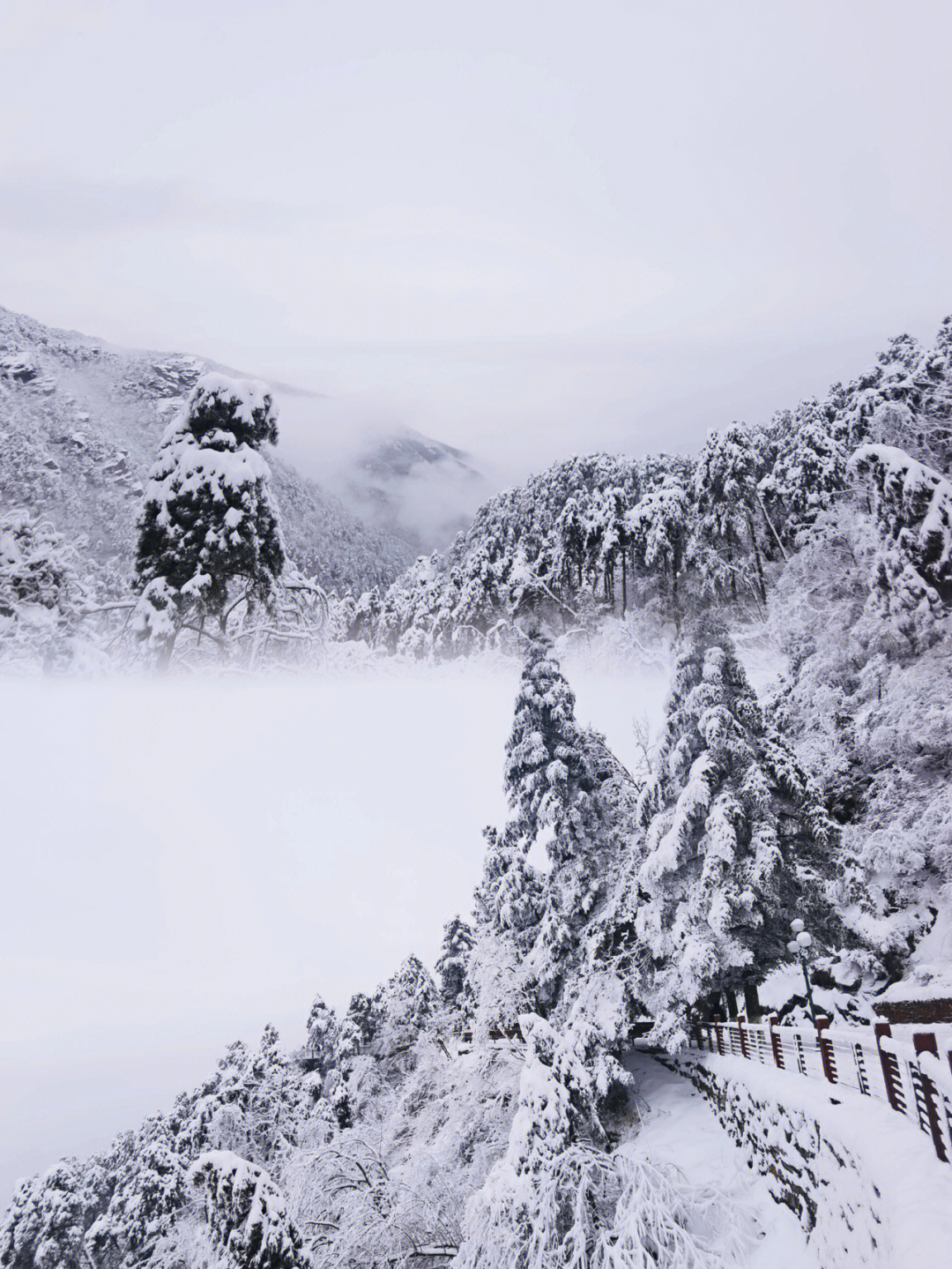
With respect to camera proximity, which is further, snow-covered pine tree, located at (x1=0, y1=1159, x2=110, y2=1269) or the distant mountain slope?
snow-covered pine tree, located at (x1=0, y1=1159, x2=110, y2=1269)

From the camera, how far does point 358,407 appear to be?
9367 millimetres

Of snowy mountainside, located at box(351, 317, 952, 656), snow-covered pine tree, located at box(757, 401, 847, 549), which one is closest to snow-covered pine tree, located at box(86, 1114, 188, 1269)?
snowy mountainside, located at box(351, 317, 952, 656)

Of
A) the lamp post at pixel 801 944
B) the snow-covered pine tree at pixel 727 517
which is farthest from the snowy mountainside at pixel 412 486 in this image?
the lamp post at pixel 801 944

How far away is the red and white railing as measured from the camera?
5422 millimetres

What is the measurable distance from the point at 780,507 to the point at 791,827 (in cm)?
676

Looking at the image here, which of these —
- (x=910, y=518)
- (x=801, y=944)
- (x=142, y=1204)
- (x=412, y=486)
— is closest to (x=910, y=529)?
(x=910, y=518)

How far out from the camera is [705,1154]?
1259 cm

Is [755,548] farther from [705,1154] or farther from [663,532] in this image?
[705,1154]

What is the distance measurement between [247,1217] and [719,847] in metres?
10.3

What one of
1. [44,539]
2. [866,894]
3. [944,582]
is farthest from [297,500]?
[866,894]

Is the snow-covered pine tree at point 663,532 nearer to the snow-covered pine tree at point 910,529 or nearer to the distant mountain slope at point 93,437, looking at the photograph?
the snow-covered pine tree at point 910,529

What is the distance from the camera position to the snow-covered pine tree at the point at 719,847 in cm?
1526

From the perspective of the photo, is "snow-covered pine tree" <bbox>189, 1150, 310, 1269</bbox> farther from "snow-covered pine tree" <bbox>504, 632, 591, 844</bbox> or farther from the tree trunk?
the tree trunk

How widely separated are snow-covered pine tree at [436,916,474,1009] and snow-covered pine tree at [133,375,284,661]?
28612mm
